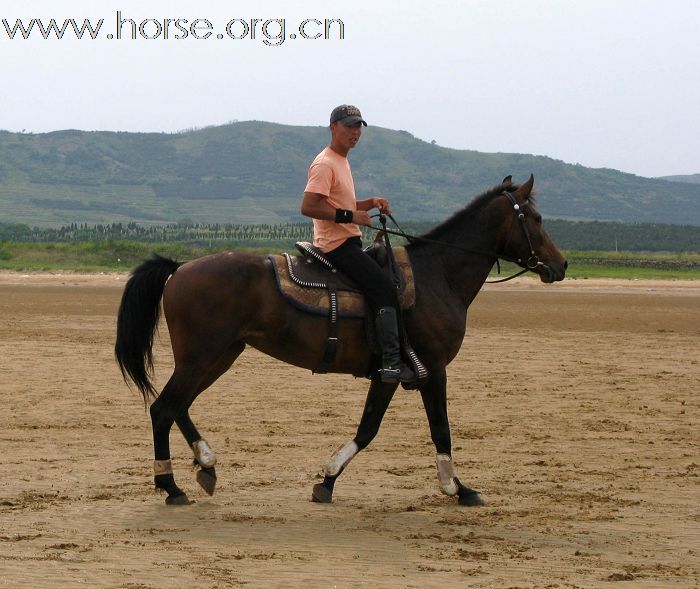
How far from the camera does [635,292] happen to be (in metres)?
39.7

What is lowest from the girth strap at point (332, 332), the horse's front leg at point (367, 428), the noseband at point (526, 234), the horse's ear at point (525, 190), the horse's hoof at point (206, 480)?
the horse's hoof at point (206, 480)

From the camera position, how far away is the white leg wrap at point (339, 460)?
28.7 ft

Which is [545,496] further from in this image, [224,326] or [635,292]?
[635,292]

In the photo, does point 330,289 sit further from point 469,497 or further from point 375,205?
point 469,497

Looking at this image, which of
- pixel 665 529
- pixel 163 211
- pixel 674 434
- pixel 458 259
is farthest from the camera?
pixel 163 211

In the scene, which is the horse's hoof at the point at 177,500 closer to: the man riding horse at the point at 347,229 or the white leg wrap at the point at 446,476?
the man riding horse at the point at 347,229

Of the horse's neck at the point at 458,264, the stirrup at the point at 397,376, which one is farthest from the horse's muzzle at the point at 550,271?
the stirrup at the point at 397,376

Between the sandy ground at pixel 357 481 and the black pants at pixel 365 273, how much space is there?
1434 millimetres

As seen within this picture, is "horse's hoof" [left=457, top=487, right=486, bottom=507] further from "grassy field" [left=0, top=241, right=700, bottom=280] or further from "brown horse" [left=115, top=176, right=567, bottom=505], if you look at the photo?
"grassy field" [left=0, top=241, right=700, bottom=280]

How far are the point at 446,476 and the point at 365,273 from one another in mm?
1561

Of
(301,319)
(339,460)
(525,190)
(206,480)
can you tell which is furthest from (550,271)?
(206,480)

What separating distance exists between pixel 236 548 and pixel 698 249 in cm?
9499

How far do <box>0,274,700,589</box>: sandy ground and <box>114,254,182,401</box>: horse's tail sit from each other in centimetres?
92

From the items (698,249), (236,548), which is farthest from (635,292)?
(698,249)
